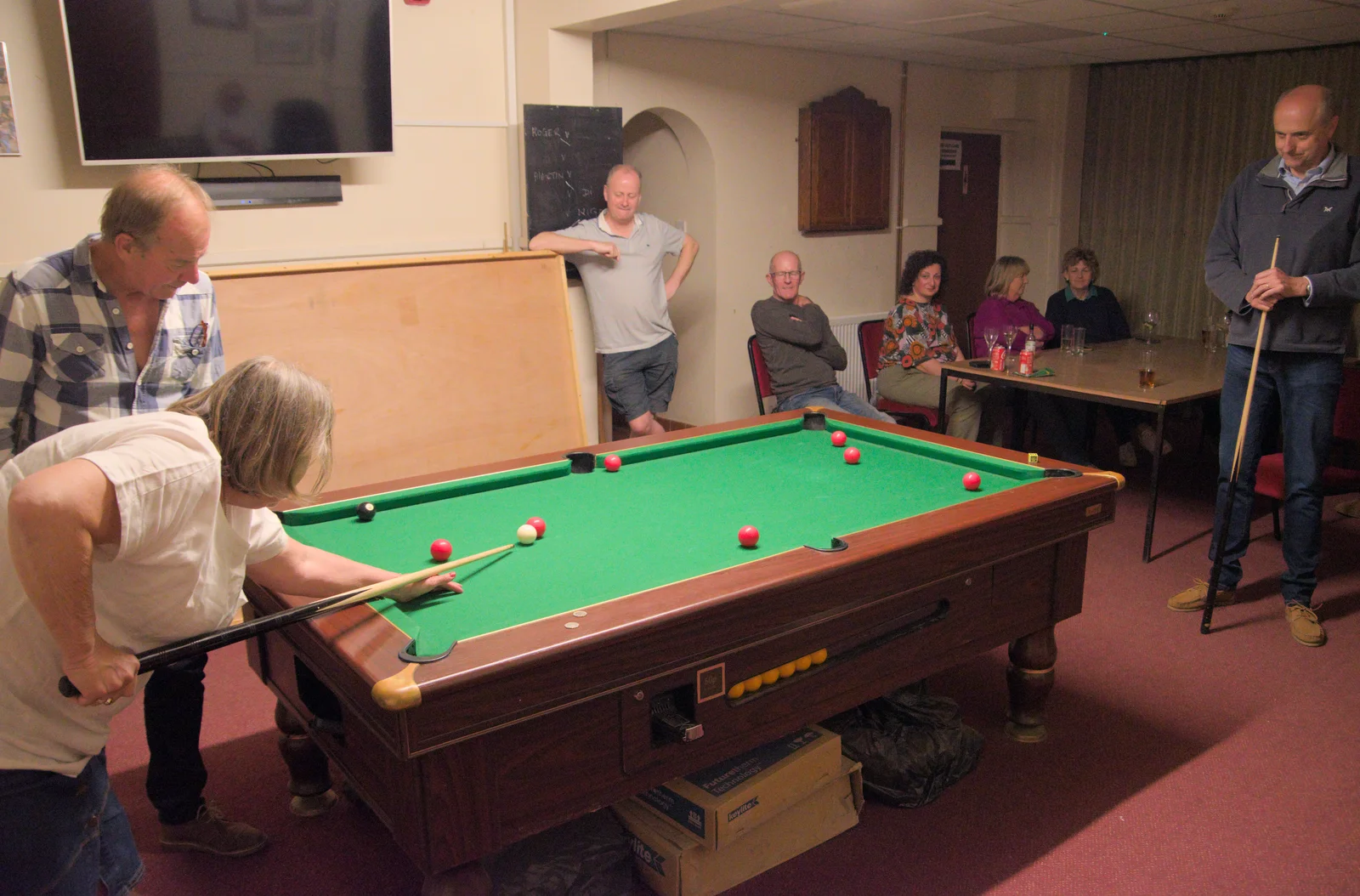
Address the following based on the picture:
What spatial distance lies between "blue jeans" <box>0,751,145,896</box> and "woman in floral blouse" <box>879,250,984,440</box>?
13.0ft

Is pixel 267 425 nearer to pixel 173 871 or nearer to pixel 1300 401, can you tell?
pixel 173 871

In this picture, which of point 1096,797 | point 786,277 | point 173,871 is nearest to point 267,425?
point 173,871

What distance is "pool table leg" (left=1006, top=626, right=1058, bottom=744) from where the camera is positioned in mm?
2506

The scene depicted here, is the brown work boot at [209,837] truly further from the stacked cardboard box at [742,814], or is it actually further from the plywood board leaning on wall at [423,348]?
the plywood board leaning on wall at [423,348]

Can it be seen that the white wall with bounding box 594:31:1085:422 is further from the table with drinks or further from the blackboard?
the table with drinks

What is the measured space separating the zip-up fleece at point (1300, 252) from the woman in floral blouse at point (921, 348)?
157cm

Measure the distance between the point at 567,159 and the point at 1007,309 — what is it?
2.28 m

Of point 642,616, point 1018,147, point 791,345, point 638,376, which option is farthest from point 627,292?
point 1018,147

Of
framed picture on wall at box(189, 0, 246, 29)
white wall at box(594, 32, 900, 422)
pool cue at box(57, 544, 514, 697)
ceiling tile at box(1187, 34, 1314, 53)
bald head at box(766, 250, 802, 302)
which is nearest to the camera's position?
pool cue at box(57, 544, 514, 697)

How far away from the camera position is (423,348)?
13.0 feet

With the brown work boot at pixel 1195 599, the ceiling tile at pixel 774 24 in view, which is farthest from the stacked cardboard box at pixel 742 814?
the ceiling tile at pixel 774 24

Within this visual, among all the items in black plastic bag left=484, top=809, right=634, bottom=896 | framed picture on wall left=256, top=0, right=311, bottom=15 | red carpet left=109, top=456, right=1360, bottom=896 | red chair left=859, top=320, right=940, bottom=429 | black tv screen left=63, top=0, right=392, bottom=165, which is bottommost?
red carpet left=109, top=456, right=1360, bottom=896

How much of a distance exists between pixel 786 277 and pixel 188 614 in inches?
138

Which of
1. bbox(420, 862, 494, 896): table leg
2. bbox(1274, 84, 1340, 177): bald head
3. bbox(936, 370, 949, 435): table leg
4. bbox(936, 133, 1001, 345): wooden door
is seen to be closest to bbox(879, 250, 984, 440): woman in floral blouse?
bbox(936, 370, 949, 435): table leg
